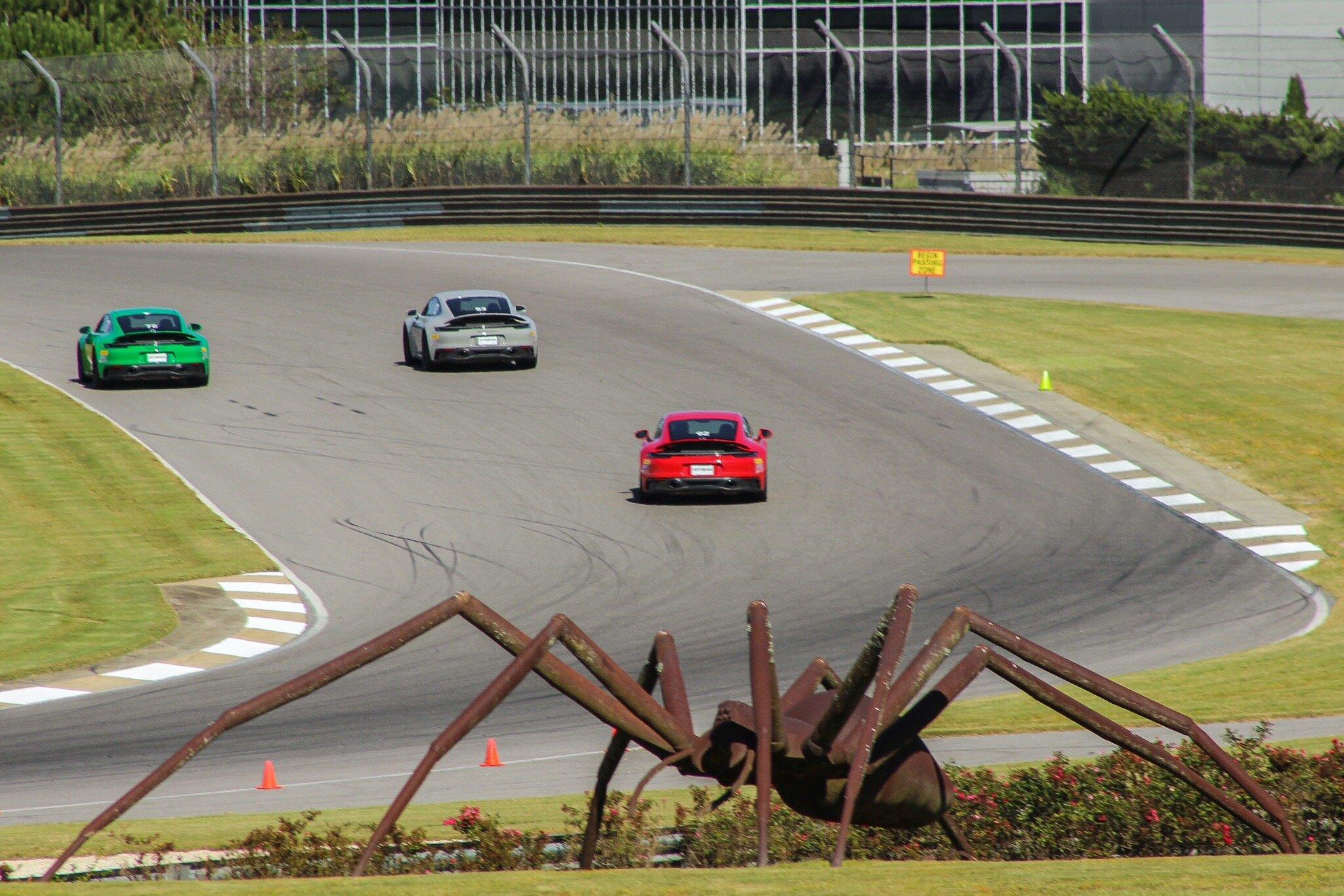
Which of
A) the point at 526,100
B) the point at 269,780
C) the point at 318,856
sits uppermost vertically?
the point at 526,100

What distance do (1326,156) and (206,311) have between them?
34.5m

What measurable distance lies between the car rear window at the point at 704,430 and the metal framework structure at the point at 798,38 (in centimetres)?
3860

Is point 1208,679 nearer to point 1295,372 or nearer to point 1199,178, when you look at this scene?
point 1295,372

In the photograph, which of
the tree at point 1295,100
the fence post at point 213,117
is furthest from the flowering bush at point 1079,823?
the fence post at point 213,117

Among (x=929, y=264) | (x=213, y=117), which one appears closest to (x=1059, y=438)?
(x=929, y=264)

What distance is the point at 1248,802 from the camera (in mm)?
9094

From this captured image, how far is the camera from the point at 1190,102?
46.0 m

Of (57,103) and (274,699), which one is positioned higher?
(57,103)

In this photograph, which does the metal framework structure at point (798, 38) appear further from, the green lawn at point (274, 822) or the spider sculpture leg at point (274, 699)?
the spider sculpture leg at point (274, 699)

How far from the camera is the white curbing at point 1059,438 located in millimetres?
23703

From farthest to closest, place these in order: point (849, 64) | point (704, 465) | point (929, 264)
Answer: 1. point (849, 64)
2. point (929, 264)
3. point (704, 465)

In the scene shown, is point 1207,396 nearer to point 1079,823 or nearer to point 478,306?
point 478,306

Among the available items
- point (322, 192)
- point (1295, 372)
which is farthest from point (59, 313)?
point (1295, 372)

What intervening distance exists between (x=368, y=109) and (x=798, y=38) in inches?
1005
